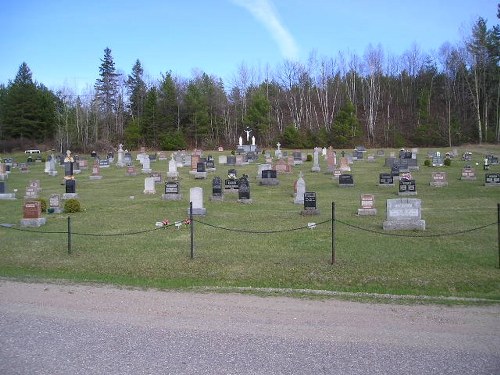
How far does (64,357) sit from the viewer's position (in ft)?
18.0

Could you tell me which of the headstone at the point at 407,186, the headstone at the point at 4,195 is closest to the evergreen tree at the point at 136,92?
the headstone at the point at 4,195

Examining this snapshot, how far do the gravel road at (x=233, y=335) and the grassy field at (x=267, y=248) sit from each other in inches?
51.5

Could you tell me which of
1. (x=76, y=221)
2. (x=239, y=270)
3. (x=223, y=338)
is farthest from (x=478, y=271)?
(x=76, y=221)

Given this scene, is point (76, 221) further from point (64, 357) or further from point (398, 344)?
point (398, 344)

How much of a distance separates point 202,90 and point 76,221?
65676 mm

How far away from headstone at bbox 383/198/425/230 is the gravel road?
7.16m

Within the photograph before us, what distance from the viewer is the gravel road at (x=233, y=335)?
5262 millimetres

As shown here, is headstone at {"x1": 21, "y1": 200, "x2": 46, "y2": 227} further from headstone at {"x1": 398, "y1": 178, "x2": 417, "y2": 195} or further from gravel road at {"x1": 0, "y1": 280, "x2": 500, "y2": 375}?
headstone at {"x1": 398, "y1": 178, "x2": 417, "y2": 195}

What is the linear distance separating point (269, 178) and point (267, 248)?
48.9 ft

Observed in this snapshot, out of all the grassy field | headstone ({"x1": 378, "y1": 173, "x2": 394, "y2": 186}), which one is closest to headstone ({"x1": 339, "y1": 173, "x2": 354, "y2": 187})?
headstone ({"x1": 378, "y1": 173, "x2": 394, "y2": 186})

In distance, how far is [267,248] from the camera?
12492 mm

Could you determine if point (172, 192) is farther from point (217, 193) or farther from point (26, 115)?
point (26, 115)

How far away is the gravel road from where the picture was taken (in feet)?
17.3

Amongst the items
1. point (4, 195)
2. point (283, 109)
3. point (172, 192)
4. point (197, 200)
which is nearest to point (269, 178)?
point (172, 192)
